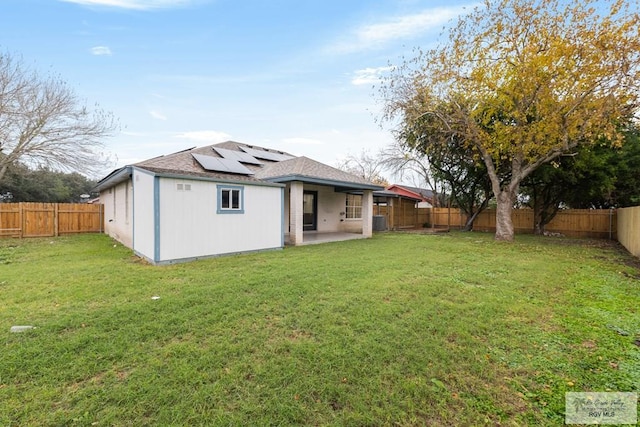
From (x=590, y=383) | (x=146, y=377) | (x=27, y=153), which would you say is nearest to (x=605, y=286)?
(x=590, y=383)

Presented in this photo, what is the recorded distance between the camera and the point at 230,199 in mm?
8555

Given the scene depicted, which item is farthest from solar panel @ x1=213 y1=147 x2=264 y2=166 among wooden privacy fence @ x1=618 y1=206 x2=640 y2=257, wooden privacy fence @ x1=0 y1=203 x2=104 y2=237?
wooden privacy fence @ x1=618 y1=206 x2=640 y2=257

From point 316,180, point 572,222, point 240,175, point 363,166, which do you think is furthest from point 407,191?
point 240,175

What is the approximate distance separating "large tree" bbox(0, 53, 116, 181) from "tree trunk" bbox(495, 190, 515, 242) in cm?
2010

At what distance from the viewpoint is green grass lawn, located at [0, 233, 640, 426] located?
87.9 inches

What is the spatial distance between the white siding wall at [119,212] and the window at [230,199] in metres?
3.38

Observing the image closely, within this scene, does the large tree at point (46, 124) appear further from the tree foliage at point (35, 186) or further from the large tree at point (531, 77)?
the large tree at point (531, 77)

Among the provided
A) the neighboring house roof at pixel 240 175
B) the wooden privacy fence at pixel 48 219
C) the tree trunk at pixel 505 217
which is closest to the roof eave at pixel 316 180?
the neighboring house roof at pixel 240 175

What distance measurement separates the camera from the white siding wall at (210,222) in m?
7.32

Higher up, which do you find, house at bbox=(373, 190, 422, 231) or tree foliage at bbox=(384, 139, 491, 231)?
tree foliage at bbox=(384, 139, 491, 231)

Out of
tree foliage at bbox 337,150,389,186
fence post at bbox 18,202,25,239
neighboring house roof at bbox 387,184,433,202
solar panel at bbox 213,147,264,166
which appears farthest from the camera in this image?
tree foliage at bbox 337,150,389,186

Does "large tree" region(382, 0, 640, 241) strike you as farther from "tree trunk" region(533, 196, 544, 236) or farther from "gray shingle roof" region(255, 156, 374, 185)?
"tree trunk" region(533, 196, 544, 236)

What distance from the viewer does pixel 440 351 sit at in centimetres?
305

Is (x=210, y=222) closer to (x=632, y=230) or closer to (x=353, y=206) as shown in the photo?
(x=353, y=206)
